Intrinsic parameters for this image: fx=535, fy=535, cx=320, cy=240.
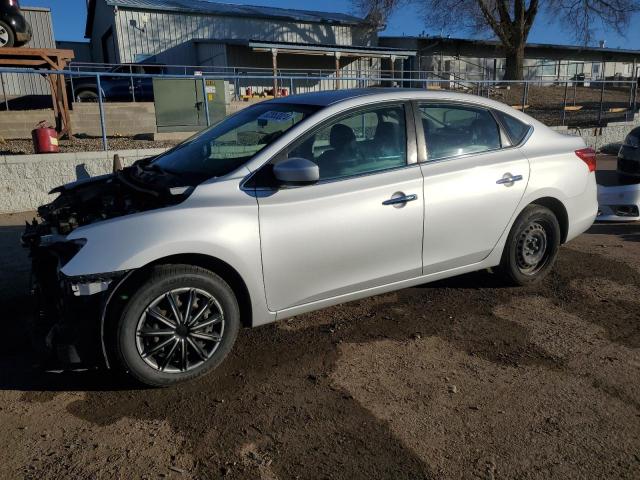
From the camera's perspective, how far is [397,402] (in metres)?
3.05

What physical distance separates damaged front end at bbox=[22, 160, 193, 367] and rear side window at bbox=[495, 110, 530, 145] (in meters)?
2.67

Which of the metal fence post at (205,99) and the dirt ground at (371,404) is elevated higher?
the metal fence post at (205,99)

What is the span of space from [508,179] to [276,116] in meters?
1.89

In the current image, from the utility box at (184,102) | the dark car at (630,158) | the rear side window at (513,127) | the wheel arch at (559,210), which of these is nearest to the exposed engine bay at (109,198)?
the rear side window at (513,127)

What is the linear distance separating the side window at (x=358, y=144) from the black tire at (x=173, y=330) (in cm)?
100

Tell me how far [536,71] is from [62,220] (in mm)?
38811

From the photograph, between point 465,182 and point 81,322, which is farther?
point 465,182

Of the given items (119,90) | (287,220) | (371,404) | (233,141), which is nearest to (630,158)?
(233,141)

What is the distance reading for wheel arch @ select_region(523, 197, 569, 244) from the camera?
15.0 feet

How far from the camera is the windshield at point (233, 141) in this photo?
11.7 ft

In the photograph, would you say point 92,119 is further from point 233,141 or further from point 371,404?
point 371,404

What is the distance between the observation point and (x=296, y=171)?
322 cm

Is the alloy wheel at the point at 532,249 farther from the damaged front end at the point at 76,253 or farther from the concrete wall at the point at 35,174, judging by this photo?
the concrete wall at the point at 35,174

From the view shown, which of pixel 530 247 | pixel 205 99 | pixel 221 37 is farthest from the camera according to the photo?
pixel 221 37
